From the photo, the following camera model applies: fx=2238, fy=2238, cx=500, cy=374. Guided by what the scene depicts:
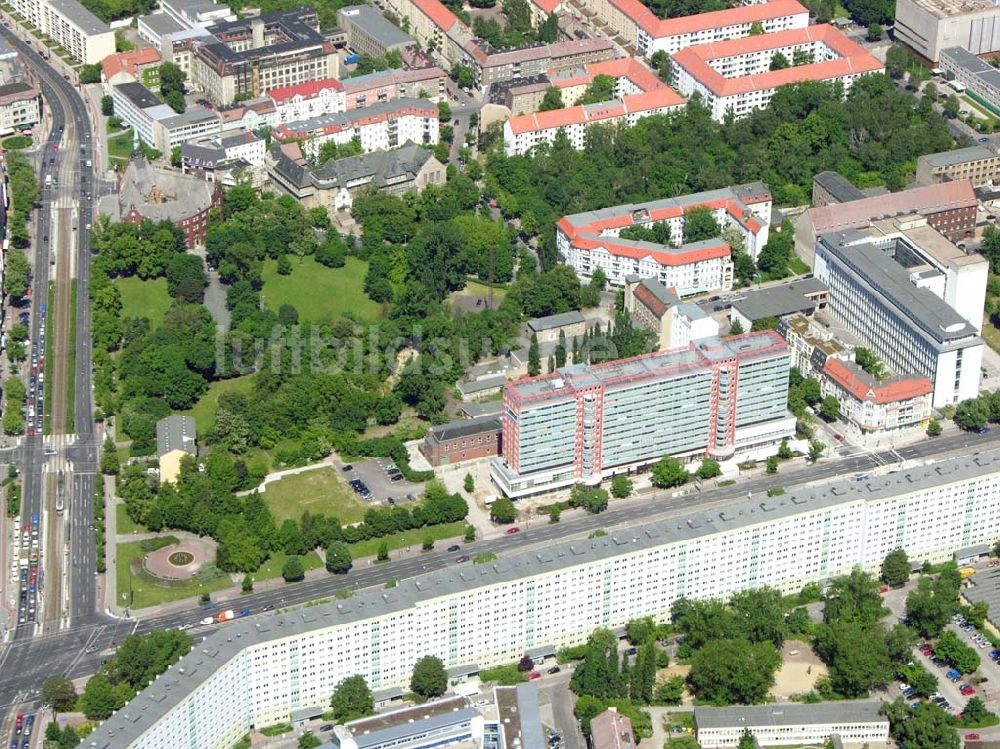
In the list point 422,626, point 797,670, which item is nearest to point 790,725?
point 797,670

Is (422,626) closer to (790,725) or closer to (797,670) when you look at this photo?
(790,725)

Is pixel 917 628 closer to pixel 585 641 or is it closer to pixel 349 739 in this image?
pixel 585 641

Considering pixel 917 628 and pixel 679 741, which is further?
pixel 917 628

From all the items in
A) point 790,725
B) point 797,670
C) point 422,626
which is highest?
point 422,626

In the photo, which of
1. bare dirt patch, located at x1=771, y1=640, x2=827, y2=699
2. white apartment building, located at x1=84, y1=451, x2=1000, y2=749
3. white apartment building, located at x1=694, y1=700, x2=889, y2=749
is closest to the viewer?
white apartment building, located at x1=84, y1=451, x2=1000, y2=749

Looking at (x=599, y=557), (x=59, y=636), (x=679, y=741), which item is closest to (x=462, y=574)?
(x=599, y=557)

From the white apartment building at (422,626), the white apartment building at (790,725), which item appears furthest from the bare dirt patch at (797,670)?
the white apartment building at (422,626)

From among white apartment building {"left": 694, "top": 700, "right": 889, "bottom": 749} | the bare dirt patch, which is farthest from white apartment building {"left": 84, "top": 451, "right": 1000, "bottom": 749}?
white apartment building {"left": 694, "top": 700, "right": 889, "bottom": 749}

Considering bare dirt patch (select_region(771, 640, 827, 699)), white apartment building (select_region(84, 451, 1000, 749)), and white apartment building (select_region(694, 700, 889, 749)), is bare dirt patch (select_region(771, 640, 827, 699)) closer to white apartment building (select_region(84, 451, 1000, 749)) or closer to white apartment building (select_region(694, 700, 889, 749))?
white apartment building (select_region(694, 700, 889, 749))
